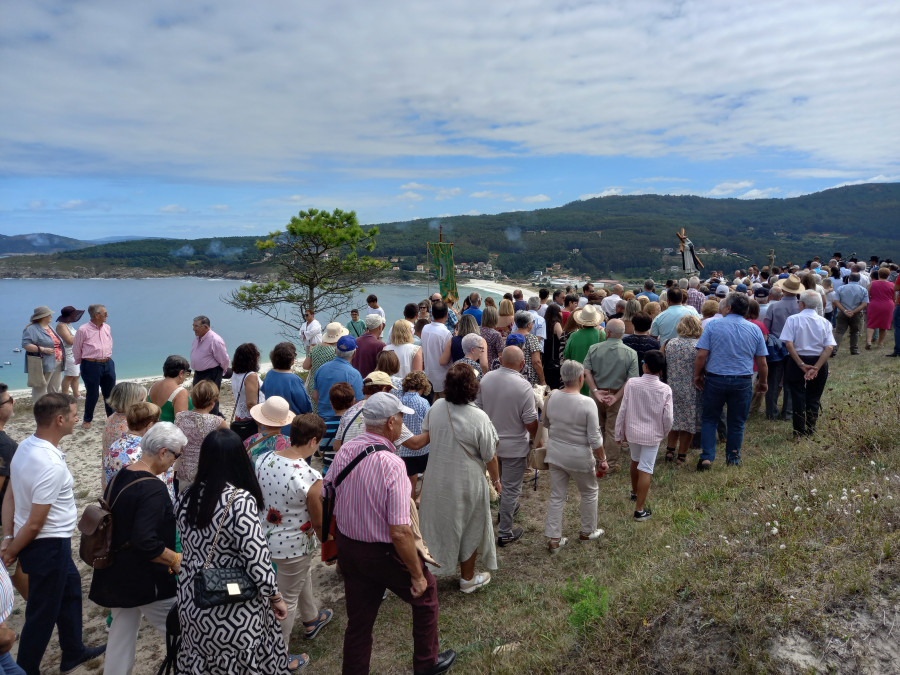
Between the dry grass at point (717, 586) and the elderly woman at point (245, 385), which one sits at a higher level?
the elderly woman at point (245, 385)

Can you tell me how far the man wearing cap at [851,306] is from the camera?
1097 centimetres

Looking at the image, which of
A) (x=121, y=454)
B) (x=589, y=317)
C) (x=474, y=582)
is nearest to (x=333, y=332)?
(x=121, y=454)

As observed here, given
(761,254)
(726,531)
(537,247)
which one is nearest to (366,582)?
(726,531)

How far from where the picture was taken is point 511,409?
15.3ft

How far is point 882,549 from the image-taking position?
9.39 ft

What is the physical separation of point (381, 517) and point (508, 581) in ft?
6.69

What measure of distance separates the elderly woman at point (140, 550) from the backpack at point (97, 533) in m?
0.03

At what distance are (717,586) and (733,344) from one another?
133 inches

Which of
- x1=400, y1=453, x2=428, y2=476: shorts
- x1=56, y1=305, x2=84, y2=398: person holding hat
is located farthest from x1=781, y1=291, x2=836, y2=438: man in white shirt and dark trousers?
x1=56, y1=305, x2=84, y2=398: person holding hat

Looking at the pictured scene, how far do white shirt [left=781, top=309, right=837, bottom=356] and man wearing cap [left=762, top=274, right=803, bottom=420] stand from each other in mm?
1178

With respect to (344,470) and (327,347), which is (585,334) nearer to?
(327,347)

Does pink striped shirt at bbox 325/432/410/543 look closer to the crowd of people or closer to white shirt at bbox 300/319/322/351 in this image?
the crowd of people

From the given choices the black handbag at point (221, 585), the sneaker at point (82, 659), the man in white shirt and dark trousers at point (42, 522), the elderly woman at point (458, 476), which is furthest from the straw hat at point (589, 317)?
the sneaker at point (82, 659)

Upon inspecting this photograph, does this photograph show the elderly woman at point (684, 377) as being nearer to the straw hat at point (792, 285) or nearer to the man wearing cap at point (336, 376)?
the straw hat at point (792, 285)
